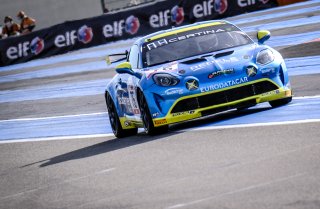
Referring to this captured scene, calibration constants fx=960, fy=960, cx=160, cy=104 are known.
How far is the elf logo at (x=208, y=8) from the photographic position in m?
30.8

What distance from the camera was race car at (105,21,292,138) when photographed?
11219mm

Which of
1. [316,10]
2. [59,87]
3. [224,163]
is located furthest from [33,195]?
[316,10]

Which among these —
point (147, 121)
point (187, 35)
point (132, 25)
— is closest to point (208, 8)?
point (132, 25)

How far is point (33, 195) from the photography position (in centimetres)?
879

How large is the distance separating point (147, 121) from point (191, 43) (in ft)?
4.50

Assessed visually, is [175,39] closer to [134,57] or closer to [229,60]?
[134,57]

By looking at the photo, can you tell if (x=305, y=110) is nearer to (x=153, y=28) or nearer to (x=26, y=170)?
(x=26, y=170)

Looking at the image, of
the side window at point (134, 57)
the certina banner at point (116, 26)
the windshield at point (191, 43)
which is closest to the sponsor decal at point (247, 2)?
the certina banner at point (116, 26)

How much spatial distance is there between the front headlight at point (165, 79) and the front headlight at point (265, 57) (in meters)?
1.05

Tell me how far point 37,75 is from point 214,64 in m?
17.8

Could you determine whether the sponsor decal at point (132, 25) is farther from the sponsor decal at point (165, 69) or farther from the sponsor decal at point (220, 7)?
the sponsor decal at point (165, 69)

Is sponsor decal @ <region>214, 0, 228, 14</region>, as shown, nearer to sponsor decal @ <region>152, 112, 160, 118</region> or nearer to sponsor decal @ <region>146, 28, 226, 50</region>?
sponsor decal @ <region>146, 28, 226, 50</region>

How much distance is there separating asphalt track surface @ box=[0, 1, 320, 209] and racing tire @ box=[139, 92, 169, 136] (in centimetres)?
13

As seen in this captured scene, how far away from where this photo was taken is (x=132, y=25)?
3198 cm
